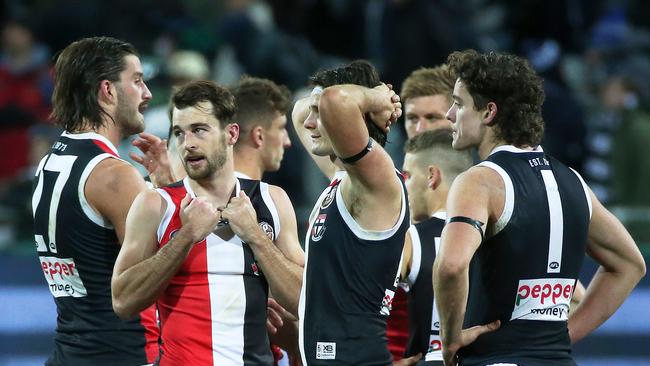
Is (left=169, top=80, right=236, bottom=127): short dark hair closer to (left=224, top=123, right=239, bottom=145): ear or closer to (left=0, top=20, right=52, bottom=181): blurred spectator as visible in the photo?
(left=224, top=123, right=239, bottom=145): ear

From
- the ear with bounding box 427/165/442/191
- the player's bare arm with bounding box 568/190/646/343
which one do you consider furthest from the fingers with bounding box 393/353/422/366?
the ear with bounding box 427/165/442/191

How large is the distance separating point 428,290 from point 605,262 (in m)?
0.90

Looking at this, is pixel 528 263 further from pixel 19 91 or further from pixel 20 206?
pixel 19 91

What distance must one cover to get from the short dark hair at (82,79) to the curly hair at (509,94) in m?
1.91

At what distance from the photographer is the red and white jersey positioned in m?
5.55

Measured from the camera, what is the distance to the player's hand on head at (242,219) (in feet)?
18.1

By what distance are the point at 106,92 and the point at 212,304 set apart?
137 centimetres

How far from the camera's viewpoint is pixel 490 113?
558cm

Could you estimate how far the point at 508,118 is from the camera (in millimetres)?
5551

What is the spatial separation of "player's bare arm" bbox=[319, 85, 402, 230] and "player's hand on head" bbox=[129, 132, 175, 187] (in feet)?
5.09

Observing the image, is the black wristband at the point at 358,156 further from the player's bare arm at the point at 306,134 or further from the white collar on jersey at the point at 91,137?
the white collar on jersey at the point at 91,137

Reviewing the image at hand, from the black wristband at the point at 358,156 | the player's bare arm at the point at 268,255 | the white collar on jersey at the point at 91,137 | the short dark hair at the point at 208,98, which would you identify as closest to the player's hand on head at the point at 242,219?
the player's bare arm at the point at 268,255

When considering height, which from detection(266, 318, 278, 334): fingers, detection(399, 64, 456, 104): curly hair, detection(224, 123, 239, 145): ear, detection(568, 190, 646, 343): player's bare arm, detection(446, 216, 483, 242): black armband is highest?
detection(399, 64, 456, 104): curly hair

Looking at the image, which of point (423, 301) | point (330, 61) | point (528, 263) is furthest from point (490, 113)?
point (330, 61)
